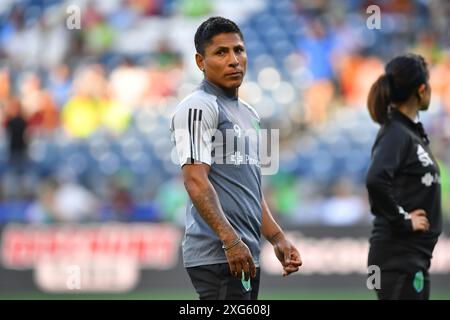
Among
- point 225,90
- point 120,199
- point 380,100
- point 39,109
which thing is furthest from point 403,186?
point 39,109

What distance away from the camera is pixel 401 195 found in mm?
5770

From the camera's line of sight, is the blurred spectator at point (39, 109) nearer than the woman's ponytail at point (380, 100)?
No

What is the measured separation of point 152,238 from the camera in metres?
→ 12.5

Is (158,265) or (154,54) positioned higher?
(154,54)

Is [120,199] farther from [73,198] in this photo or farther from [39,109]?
[39,109]

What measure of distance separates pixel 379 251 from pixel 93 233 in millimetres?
7222

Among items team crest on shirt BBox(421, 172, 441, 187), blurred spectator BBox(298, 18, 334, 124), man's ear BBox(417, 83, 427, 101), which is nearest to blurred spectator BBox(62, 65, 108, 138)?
blurred spectator BBox(298, 18, 334, 124)

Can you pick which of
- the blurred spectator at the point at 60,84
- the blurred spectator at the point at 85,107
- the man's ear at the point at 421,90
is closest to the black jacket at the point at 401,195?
the man's ear at the point at 421,90

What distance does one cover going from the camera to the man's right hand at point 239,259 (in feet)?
15.0

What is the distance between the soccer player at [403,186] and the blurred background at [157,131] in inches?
246

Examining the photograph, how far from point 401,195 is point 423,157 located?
264mm

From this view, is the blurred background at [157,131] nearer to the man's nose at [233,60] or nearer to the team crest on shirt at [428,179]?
the team crest on shirt at [428,179]

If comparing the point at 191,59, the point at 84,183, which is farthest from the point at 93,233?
the point at 191,59

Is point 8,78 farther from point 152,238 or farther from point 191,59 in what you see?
point 152,238
